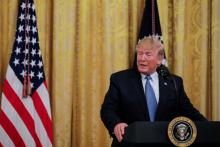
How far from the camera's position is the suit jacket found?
302 centimetres

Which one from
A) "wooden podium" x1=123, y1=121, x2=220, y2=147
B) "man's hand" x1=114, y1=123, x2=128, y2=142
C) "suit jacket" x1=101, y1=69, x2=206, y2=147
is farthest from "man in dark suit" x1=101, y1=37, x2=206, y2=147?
"wooden podium" x1=123, y1=121, x2=220, y2=147

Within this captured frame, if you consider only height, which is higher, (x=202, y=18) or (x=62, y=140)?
(x=202, y=18)

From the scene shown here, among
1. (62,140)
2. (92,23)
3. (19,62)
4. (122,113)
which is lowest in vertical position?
(62,140)

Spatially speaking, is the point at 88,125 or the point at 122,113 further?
the point at 88,125

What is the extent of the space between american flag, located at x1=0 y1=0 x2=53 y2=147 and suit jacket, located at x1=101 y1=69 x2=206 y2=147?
128cm

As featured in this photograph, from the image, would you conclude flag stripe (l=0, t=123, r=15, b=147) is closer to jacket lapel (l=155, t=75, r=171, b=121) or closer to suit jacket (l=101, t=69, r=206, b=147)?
suit jacket (l=101, t=69, r=206, b=147)

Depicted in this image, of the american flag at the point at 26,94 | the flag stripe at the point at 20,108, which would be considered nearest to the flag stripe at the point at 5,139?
the american flag at the point at 26,94

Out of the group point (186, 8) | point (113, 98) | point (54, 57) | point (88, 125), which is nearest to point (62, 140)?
point (88, 125)

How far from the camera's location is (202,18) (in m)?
4.73

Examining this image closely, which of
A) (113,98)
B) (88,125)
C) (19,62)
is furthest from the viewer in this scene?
(88,125)

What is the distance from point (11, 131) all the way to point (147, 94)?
1646 mm

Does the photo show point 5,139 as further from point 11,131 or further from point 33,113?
point 33,113

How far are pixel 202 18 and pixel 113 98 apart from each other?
2.11 meters

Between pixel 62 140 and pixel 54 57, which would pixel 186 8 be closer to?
pixel 54 57
